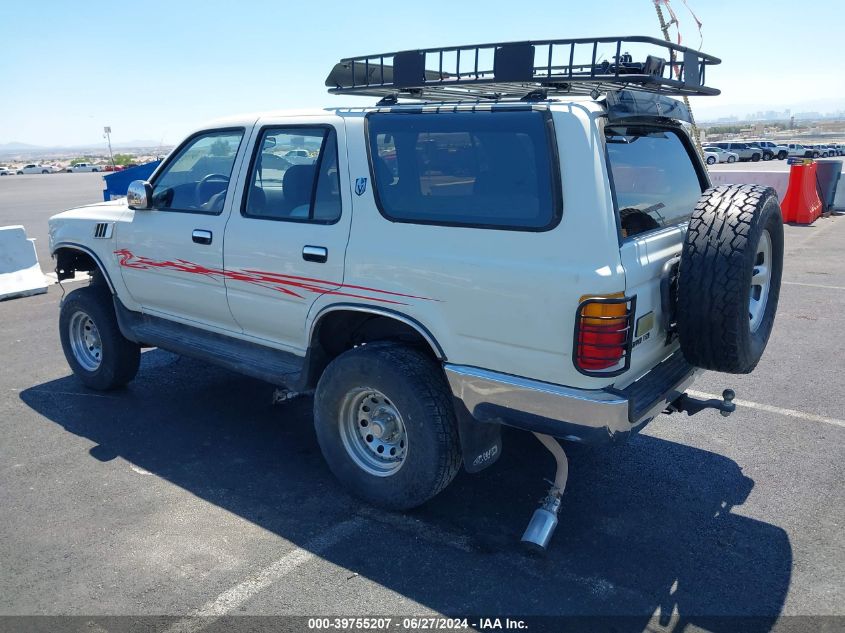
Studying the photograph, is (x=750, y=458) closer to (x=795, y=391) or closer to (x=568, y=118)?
(x=795, y=391)

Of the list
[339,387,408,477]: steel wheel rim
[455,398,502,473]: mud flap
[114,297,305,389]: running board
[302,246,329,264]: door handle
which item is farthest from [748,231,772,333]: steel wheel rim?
[114,297,305,389]: running board

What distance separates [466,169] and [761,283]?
178 cm

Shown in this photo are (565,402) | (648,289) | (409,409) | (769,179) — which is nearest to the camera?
(565,402)

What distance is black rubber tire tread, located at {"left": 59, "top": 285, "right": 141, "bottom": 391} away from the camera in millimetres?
5273

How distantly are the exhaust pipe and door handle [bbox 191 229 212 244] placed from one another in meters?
2.38

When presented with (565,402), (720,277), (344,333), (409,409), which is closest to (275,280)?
(344,333)

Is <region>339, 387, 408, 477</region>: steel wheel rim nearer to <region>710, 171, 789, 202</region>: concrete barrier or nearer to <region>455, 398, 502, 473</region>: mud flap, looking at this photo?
<region>455, 398, 502, 473</region>: mud flap

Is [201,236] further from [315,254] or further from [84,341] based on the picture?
[84,341]

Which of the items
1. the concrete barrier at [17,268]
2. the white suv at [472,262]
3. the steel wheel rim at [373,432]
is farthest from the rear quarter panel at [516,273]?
the concrete barrier at [17,268]

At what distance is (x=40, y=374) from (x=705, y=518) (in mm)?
5365

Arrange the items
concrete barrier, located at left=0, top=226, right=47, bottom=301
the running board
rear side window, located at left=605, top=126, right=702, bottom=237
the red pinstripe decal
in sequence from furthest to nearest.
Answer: concrete barrier, located at left=0, top=226, right=47, bottom=301
the running board
the red pinstripe decal
rear side window, located at left=605, top=126, right=702, bottom=237

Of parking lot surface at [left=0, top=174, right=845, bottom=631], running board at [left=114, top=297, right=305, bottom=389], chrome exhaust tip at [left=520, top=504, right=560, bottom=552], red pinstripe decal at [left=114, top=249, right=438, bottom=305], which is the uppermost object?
red pinstripe decal at [left=114, top=249, right=438, bottom=305]

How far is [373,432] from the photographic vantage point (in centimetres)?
371

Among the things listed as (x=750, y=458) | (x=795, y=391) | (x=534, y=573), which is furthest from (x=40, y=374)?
(x=795, y=391)
